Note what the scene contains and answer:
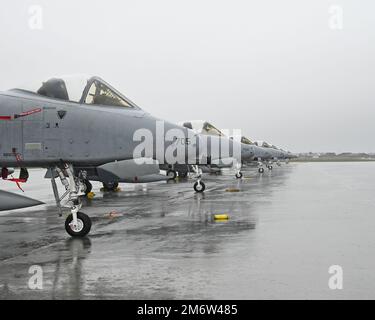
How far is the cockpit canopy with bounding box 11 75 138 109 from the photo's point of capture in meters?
8.63

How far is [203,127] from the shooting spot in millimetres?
22797

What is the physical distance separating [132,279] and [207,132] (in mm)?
17475

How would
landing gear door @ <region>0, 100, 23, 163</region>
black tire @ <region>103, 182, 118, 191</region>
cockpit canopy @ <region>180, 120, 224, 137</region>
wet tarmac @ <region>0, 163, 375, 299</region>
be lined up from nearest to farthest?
wet tarmac @ <region>0, 163, 375, 299</region> → landing gear door @ <region>0, 100, 23, 163</region> → black tire @ <region>103, 182, 118, 191</region> → cockpit canopy @ <region>180, 120, 224, 137</region>

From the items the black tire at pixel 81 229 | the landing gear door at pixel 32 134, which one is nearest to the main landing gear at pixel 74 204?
the black tire at pixel 81 229

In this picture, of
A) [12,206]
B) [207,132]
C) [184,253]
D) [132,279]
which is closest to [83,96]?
[12,206]

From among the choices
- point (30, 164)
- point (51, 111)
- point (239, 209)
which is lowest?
point (239, 209)

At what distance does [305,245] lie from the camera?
7.52m

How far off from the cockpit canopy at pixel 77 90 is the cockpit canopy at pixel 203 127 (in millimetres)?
13750

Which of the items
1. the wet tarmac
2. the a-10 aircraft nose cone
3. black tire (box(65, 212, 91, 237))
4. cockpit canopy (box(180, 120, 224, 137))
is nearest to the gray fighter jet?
black tire (box(65, 212, 91, 237))

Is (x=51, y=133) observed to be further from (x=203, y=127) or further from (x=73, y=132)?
(x=203, y=127)

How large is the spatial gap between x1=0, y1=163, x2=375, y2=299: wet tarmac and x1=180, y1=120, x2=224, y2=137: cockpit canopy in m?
10.3

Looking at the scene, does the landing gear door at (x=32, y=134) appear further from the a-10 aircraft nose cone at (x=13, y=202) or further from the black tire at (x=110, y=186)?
the black tire at (x=110, y=186)

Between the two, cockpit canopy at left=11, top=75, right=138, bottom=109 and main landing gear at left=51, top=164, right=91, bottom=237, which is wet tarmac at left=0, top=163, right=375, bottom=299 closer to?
main landing gear at left=51, top=164, right=91, bottom=237
